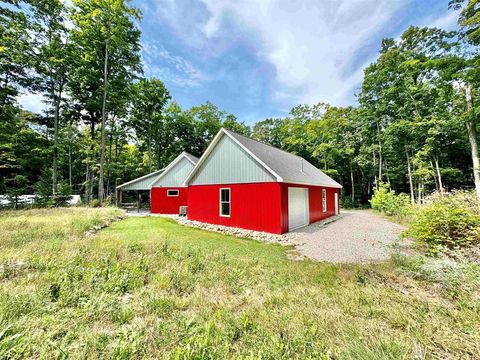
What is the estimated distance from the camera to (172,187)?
19.1 m

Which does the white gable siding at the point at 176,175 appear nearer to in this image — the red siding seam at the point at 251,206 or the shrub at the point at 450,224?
the red siding seam at the point at 251,206

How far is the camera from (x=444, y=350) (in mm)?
2102

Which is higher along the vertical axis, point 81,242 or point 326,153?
point 326,153

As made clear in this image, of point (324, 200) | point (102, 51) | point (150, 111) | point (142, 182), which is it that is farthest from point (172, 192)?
point (150, 111)

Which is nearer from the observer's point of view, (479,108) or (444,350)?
(444,350)

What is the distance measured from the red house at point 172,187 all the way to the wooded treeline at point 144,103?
17.1ft

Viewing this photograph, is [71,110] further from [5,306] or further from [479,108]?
[479,108]

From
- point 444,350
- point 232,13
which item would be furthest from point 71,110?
point 444,350

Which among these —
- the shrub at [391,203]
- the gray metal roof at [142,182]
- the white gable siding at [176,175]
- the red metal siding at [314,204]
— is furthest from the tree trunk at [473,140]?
the gray metal roof at [142,182]

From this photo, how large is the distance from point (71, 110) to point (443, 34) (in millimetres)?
35737

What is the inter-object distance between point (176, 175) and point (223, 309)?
17090 millimetres

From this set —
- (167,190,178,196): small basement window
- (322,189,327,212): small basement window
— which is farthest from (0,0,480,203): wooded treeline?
(322,189,327,212): small basement window

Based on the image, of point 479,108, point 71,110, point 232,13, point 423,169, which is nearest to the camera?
point 232,13

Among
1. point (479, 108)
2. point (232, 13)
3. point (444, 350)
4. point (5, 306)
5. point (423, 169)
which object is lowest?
point (444, 350)
